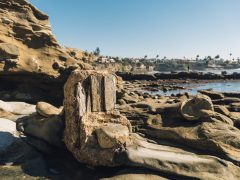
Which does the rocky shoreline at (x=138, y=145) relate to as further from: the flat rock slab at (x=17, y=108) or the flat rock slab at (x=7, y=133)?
the flat rock slab at (x=17, y=108)

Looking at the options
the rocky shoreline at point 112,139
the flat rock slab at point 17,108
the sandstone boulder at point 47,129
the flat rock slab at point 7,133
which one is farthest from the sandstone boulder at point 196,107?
the flat rock slab at point 17,108

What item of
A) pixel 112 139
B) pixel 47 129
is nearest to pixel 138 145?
pixel 112 139

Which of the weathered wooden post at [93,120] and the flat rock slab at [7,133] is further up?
the weathered wooden post at [93,120]

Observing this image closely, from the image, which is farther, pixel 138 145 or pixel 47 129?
pixel 47 129

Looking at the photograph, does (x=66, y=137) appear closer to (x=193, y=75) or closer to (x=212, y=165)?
(x=212, y=165)

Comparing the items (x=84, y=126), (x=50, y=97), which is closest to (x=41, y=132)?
(x=84, y=126)

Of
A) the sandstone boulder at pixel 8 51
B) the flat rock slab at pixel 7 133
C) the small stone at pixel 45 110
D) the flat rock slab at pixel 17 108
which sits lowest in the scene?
the flat rock slab at pixel 7 133

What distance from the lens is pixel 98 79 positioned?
12000mm

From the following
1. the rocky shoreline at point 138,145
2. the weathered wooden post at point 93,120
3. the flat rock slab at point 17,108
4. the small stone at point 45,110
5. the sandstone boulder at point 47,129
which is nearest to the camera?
the rocky shoreline at point 138,145

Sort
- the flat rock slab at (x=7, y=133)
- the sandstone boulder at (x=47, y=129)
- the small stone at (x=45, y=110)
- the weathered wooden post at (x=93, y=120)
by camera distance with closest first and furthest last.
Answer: the weathered wooden post at (x=93, y=120), the flat rock slab at (x=7, y=133), the sandstone boulder at (x=47, y=129), the small stone at (x=45, y=110)

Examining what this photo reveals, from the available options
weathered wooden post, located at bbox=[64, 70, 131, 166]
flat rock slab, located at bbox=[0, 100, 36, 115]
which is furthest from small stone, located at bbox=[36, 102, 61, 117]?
flat rock slab, located at bbox=[0, 100, 36, 115]

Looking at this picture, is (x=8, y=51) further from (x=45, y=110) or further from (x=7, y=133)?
(x=7, y=133)

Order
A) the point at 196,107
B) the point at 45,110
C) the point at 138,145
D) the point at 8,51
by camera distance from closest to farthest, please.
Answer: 1. the point at 138,145
2. the point at 196,107
3. the point at 45,110
4. the point at 8,51

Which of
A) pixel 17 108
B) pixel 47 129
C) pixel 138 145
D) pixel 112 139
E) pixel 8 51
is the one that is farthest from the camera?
pixel 8 51
